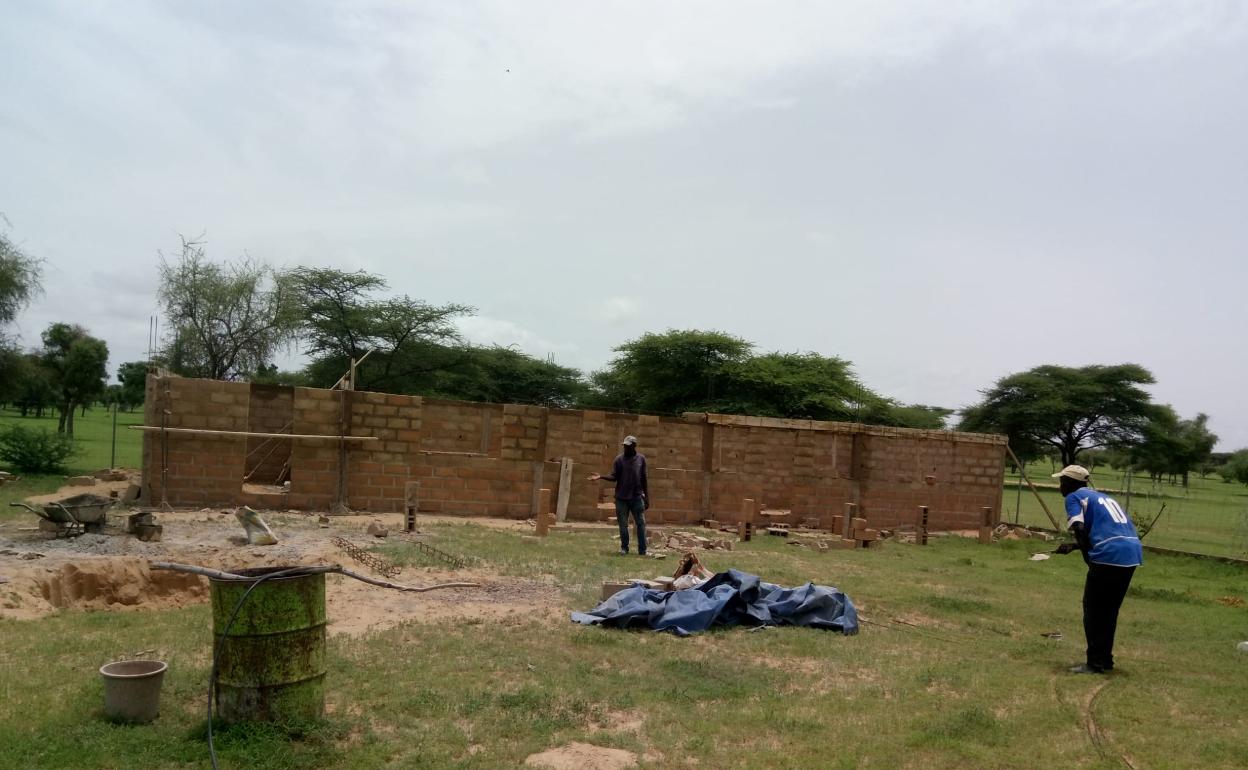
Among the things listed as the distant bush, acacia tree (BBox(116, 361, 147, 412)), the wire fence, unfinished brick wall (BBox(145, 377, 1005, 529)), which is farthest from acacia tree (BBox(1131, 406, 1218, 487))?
acacia tree (BBox(116, 361, 147, 412))

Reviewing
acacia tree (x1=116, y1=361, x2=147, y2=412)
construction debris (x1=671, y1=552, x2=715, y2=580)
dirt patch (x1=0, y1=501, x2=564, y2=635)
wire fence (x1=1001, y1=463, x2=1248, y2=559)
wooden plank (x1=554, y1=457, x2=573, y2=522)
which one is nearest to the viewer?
dirt patch (x1=0, y1=501, x2=564, y2=635)

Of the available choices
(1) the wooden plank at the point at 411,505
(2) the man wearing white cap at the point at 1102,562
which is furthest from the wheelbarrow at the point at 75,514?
(2) the man wearing white cap at the point at 1102,562

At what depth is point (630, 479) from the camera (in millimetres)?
12414

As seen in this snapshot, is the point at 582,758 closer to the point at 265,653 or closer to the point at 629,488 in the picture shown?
the point at 265,653

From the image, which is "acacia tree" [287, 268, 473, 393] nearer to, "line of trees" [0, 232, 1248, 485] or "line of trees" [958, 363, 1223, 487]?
"line of trees" [0, 232, 1248, 485]

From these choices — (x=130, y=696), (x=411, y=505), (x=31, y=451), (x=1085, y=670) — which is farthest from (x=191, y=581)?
(x=31, y=451)

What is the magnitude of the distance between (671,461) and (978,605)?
7.99 meters

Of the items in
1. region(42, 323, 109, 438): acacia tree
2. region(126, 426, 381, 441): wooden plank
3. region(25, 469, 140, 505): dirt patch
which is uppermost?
region(42, 323, 109, 438): acacia tree

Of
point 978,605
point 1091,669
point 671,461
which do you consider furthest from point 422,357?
point 1091,669

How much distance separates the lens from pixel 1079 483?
24.2ft

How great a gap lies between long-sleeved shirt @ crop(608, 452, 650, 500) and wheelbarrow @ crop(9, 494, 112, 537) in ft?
20.6

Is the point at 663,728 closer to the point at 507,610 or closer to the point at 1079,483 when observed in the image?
the point at 507,610

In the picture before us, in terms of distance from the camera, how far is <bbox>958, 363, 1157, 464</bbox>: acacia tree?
41.4m

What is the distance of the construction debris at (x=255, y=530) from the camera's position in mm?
10078
